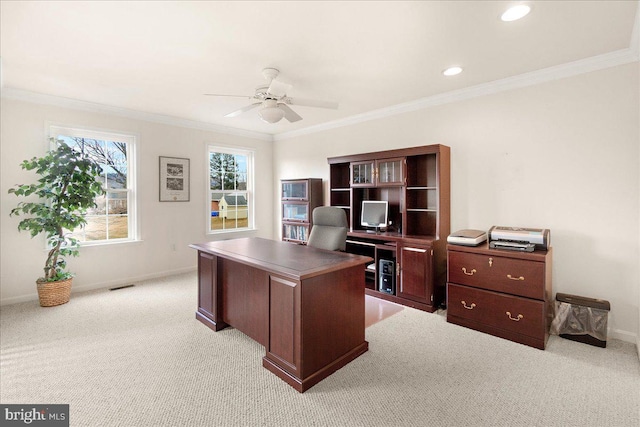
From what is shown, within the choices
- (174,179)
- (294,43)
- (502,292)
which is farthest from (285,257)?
(174,179)

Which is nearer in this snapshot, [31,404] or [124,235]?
[31,404]

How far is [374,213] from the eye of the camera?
4215 millimetres

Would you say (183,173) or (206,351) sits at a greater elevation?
(183,173)

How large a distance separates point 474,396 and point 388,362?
0.61 meters

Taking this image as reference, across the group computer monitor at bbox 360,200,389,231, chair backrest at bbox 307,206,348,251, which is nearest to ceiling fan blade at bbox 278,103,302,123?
chair backrest at bbox 307,206,348,251

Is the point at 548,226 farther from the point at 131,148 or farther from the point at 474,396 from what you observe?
the point at 131,148

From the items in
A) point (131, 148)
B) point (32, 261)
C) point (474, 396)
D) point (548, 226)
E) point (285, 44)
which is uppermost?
point (285, 44)

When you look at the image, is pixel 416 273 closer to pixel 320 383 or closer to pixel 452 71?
pixel 320 383

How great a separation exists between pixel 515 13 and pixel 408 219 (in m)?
2.34

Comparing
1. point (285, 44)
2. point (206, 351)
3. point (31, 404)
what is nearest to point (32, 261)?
point (31, 404)

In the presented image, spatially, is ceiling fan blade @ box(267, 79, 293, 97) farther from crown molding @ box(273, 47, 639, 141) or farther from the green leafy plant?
the green leafy plant

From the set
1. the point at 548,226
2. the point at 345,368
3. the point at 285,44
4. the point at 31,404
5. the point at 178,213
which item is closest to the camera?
the point at 31,404

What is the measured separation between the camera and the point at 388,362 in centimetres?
236

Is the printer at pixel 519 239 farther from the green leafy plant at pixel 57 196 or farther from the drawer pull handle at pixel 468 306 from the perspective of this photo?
the green leafy plant at pixel 57 196
